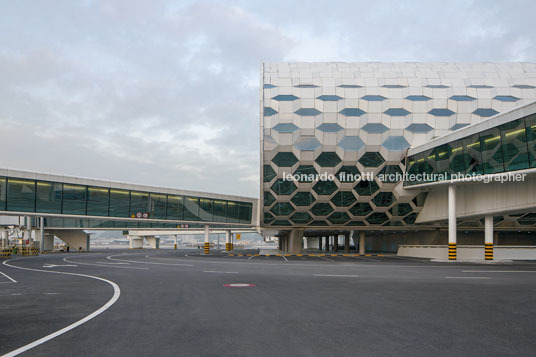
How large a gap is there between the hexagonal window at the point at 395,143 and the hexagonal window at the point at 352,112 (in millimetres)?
3560

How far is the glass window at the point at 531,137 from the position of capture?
2447cm

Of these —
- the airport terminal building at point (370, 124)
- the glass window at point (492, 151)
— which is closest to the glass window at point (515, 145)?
the glass window at point (492, 151)

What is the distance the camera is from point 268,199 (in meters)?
41.9

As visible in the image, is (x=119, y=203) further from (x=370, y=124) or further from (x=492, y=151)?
(x=492, y=151)

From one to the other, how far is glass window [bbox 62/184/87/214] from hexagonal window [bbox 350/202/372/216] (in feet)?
86.6

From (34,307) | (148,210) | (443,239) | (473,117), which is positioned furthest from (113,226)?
(34,307)

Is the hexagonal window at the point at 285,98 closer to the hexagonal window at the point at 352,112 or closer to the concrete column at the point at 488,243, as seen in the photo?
the hexagonal window at the point at 352,112

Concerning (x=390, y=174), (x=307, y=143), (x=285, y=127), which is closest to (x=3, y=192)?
(x=285, y=127)

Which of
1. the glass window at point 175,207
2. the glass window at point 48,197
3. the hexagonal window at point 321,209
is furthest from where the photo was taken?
the glass window at point 175,207

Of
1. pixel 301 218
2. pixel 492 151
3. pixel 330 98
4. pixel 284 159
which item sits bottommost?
pixel 301 218

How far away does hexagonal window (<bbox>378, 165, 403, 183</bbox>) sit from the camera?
3903 cm

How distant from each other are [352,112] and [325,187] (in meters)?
7.66

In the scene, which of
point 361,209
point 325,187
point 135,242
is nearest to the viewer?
point 325,187

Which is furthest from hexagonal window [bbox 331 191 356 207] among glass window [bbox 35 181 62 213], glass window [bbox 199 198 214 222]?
glass window [bbox 35 181 62 213]
